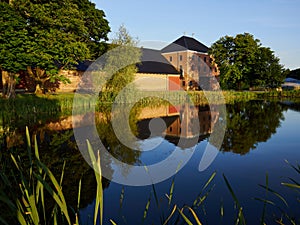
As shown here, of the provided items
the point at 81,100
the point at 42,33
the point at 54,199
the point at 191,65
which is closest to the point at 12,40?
the point at 42,33

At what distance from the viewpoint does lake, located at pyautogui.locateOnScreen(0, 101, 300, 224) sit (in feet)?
14.3

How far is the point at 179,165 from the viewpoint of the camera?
→ 2379mm

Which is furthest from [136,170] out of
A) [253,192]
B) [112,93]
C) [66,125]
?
[112,93]

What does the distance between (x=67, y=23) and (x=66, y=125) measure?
8969 millimetres

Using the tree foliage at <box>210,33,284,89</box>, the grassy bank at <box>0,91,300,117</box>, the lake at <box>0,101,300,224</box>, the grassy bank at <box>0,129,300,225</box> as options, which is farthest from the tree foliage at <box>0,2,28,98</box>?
the tree foliage at <box>210,33,284,89</box>

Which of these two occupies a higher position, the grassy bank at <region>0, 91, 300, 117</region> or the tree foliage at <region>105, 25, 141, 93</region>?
the tree foliage at <region>105, 25, 141, 93</region>

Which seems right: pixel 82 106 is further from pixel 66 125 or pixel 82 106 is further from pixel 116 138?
pixel 116 138

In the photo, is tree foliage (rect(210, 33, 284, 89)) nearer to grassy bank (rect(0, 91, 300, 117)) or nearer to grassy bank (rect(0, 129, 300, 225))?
grassy bank (rect(0, 91, 300, 117))

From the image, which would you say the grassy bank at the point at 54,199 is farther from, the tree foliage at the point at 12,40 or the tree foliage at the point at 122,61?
the tree foliage at the point at 122,61

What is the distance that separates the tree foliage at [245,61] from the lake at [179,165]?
77.9 feet

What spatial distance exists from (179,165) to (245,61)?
3871cm

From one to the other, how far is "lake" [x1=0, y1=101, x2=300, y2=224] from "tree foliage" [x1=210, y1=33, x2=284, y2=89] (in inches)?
935

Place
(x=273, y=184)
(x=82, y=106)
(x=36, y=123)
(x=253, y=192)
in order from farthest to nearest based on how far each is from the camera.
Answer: (x=82, y=106) < (x=36, y=123) < (x=273, y=184) < (x=253, y=192)

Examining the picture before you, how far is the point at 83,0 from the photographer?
24453 millimetres
